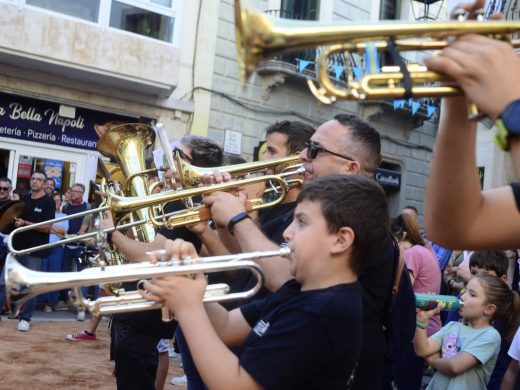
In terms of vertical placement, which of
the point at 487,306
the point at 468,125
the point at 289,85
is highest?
the point at 289,85

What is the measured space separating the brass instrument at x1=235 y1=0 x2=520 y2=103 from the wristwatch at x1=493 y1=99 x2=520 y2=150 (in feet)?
0.42

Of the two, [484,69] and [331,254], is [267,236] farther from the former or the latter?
[484,69]

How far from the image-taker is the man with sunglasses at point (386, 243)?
2.33 meters

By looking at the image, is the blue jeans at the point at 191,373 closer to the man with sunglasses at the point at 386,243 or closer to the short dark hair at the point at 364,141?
the man with sunglasses at the point at 386,243

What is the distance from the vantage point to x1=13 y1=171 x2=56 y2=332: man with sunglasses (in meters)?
8.09

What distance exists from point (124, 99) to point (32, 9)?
2141 millimetres

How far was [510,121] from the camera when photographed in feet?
4.47

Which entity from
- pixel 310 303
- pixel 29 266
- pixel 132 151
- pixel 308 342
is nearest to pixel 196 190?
pixel 310 303

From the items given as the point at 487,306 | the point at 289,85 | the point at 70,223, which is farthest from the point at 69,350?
the point at 289,85

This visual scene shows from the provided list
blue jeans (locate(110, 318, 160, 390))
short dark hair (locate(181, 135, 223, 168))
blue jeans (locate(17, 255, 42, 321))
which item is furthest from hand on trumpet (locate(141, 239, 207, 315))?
blue jeans (locate(17, 255, 42, 321))

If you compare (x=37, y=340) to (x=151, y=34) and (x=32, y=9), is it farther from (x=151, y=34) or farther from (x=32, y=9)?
(x=151, y=34)

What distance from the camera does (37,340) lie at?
24.8 ft

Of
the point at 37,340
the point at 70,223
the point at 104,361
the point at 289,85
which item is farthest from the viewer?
the point at 289,85

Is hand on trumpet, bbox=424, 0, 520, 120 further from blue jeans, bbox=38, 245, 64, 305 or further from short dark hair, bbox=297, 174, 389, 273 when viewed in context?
blue jeans, bbox=38, 245, 64, 305
